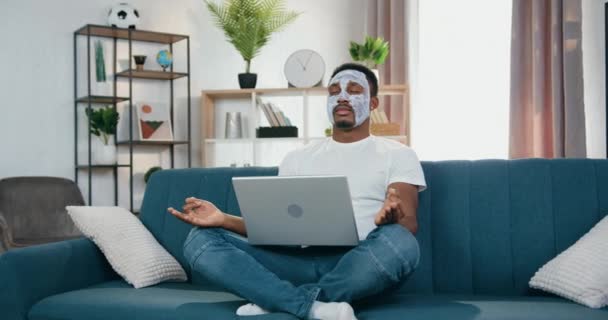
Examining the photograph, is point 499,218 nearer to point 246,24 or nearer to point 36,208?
point 36,208

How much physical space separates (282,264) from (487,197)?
2.44 feet

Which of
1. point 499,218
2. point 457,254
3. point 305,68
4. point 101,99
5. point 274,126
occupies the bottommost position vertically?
point 457,254

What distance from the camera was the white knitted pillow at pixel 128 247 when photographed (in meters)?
2.56

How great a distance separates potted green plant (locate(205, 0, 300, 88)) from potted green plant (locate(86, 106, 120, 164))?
39.9 inches

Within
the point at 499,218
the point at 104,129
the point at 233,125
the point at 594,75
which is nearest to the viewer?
the point at 499,218

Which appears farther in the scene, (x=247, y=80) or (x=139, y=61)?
(x=247, y=80)

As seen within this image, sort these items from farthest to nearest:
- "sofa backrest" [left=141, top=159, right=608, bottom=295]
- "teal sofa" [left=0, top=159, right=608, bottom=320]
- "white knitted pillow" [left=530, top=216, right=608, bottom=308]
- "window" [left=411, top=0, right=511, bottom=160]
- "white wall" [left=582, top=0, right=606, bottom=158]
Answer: "window" [left=411, top=0, right=511, bottom=160] → "white wall" [left=582, top=0, right=606, bottom=158] → "sofa backrest" [left=141, top=159, right=608, bottom=295] → "teal sofa" [left=0, top=159, right=608, bottom=320] → "white knitted pillow" [left=530, top=216, right=608, bottom=308]

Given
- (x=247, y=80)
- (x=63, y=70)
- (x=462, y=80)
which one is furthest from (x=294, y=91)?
(x=63, y=70)

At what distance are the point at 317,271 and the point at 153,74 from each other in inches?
143

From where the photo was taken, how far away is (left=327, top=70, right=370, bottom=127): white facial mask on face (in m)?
2.74

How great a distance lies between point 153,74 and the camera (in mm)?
5605

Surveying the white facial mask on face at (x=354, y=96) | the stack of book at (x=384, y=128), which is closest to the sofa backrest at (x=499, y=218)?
the white facial mask on face at (x=354, y=96)

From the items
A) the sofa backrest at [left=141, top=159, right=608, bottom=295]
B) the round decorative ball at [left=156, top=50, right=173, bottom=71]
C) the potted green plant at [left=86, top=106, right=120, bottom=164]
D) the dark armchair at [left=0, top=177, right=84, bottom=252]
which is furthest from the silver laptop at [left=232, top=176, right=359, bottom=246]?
the round decorative ball at [left=156, top=50, right=173, bottom=71]

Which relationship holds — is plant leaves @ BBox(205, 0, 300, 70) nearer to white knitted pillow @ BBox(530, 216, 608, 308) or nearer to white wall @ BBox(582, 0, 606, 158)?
white wall @ BBox(582, 0, 606, 158)
